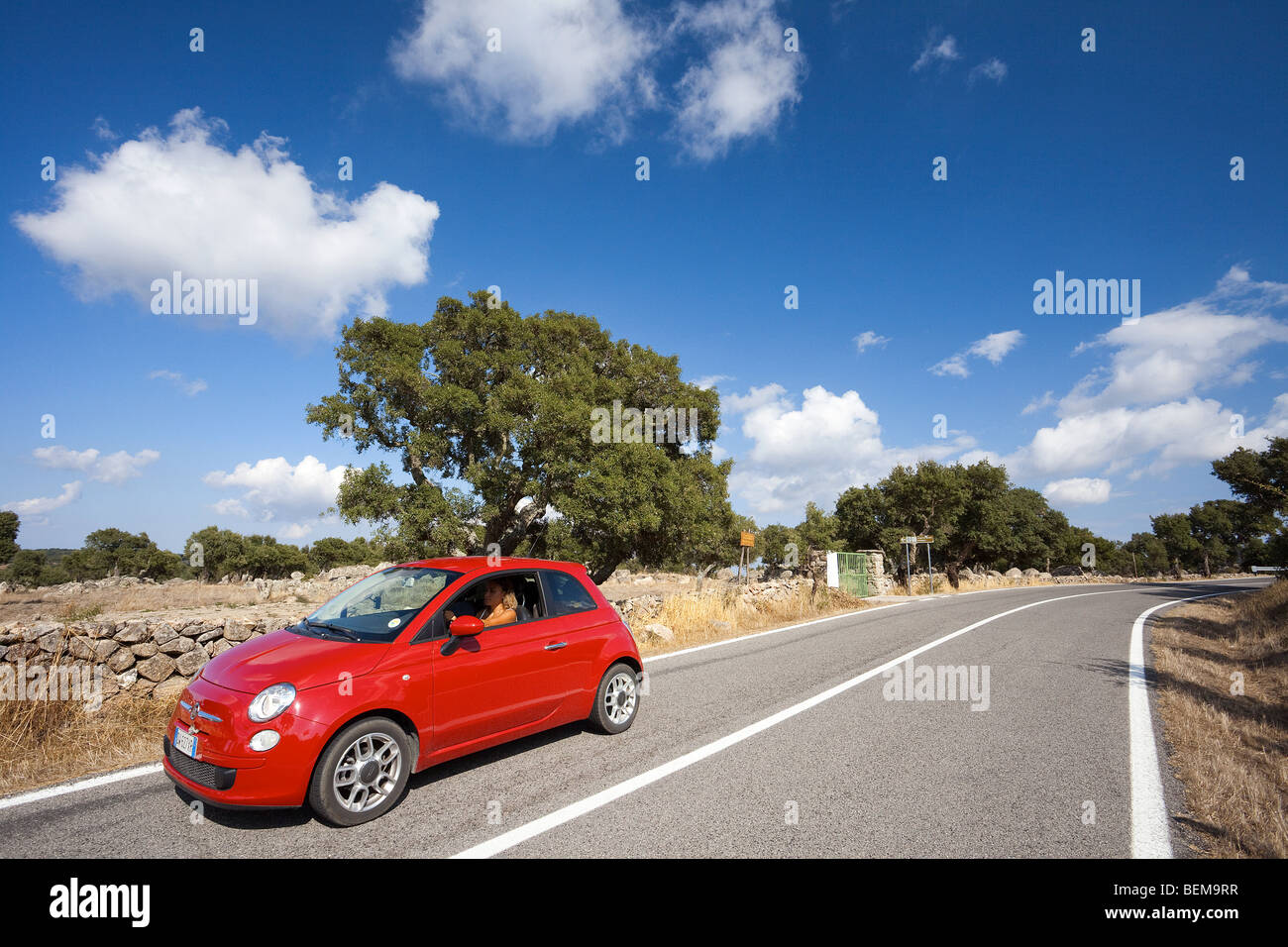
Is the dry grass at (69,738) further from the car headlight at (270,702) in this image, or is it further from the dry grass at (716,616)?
the dry grass at (716,616)

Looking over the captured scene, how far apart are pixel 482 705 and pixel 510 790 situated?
2.06 ft

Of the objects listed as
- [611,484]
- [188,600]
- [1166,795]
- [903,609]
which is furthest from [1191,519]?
[188,600]

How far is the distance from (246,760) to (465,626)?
1.43 meters

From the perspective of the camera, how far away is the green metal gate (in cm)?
2562

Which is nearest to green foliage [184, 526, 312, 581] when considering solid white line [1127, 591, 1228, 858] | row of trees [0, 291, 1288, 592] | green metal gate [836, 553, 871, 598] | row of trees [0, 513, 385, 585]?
row of trees [0, 513, 385, 585]

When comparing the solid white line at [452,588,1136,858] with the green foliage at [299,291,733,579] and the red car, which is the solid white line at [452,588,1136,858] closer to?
the red car

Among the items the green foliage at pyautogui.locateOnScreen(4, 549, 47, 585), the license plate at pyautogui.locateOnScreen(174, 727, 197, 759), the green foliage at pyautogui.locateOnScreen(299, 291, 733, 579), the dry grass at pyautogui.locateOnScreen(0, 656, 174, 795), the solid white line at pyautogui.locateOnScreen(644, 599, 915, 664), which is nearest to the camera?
the license plate at pyautogui.locateOnScreen(174, 727, 197, 759)

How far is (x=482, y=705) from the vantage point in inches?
180

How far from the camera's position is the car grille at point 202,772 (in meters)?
3.62

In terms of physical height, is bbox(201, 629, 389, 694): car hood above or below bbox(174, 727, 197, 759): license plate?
above

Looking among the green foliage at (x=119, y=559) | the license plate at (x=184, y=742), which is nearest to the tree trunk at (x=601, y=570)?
the license plate at (x=184, y=742)

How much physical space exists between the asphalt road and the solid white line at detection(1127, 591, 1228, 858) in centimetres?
6

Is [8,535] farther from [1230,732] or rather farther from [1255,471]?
[1255,471]
